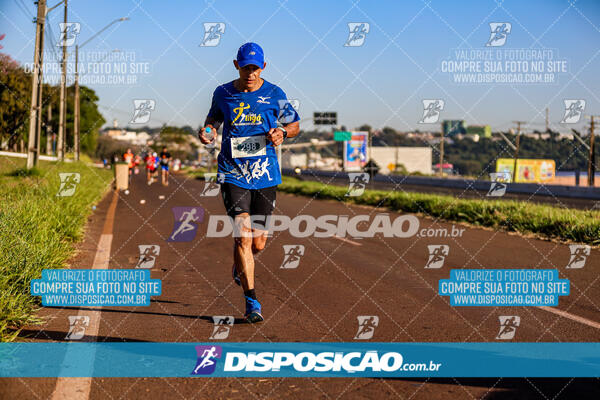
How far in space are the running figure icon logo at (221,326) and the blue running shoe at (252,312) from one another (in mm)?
159

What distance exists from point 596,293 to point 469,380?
11.5ft

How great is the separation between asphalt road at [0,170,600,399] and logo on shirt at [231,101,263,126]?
5.52ft

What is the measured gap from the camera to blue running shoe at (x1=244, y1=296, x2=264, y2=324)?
5.25 m

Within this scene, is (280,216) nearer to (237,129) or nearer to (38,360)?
(237,129)

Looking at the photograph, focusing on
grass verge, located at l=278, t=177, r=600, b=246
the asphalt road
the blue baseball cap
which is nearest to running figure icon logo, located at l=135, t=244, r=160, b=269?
the asphalt road

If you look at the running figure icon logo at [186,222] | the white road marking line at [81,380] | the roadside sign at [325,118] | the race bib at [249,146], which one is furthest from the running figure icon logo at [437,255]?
the roadside sign at [325,118]

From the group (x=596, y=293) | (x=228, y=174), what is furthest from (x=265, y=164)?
(x=596, y=293)

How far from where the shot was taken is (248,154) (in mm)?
5418

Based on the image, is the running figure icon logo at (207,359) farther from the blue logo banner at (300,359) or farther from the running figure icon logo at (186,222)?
the running figure icon logo at (186,222)

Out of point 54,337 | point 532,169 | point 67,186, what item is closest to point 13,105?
point 67,186

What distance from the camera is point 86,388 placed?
3.72 m

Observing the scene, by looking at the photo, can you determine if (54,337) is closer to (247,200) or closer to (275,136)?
(247,200)

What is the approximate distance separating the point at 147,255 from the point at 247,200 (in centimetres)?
401

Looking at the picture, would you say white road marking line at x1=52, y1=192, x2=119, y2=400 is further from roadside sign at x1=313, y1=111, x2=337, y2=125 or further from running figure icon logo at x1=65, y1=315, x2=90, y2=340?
roadside sign at x1=313, y1=111, x2=337, y2=125
